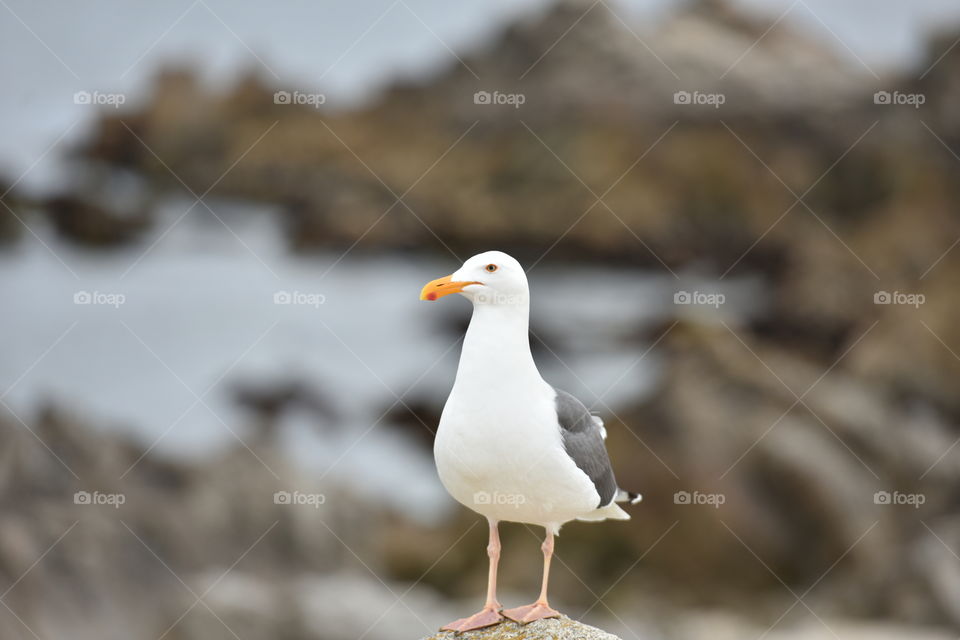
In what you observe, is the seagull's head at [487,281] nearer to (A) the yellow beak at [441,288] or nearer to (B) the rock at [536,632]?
(A) the yellow beak at [441,288]

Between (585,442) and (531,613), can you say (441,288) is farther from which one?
(531,613)

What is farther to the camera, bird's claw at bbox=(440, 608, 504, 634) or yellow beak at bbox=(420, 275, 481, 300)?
bird's claw at bbox=(440, 608, 504, 634)

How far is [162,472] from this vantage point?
1253cm

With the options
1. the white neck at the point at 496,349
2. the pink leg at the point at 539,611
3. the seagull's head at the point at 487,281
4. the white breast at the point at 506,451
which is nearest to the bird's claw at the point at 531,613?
the pink leg at the point at 539,611

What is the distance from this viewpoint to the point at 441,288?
415 centimetres

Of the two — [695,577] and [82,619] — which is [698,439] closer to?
[695,577]

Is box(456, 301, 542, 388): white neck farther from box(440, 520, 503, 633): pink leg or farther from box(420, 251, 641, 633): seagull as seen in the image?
box(440, 520, 503, 633): pink leg

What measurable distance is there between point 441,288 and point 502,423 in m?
0.61

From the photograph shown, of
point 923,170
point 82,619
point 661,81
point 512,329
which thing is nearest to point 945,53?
point 923,170

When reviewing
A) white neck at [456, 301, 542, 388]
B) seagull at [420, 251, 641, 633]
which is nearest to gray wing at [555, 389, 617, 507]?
seagull at [420, 251, 641, 633]

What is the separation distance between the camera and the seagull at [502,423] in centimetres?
416

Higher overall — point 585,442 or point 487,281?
point 487,281

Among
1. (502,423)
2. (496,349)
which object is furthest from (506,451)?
(496,349)

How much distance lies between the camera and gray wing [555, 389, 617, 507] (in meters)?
4.36
